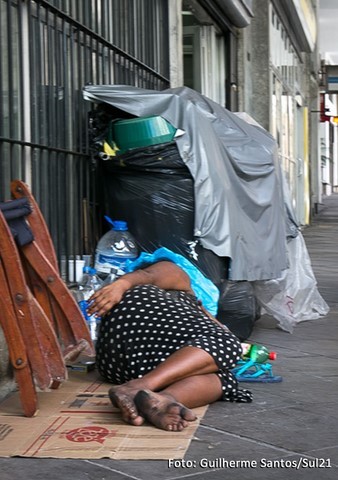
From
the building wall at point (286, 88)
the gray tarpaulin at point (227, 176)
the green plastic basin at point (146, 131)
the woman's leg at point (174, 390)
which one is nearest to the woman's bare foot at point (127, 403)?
the woman's leg at point (174, 390)

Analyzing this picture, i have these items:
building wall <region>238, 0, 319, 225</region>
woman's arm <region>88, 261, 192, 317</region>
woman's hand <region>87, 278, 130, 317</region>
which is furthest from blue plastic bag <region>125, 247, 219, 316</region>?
building wall <region>238, 0, 319, 225</region>

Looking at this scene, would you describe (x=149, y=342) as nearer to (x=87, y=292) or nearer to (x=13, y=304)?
(x=13, y=304)

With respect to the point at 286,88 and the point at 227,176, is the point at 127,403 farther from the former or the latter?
the point at 286,88

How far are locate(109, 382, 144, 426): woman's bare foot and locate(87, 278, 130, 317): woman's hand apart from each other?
1.93ft

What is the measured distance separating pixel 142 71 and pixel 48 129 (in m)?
2.63

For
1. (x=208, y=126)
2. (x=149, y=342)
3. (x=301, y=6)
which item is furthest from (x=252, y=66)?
(x=149, y=342)

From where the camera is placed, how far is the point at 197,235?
6.07 metres

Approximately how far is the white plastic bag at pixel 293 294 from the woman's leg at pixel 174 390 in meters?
2.41

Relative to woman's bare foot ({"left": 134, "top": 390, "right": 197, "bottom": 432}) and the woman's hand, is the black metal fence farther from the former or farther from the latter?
woman's bare foot ({"left": 134, "top": 390, "right": 197, "bottom": 432})

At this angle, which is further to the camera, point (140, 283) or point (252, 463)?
point (140, 283)

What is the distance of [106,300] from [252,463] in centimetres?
129

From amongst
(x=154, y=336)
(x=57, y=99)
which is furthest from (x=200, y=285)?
(x=57, y=99)

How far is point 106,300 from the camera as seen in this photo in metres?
Result: 4.67

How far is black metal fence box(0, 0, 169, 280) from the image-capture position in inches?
221
